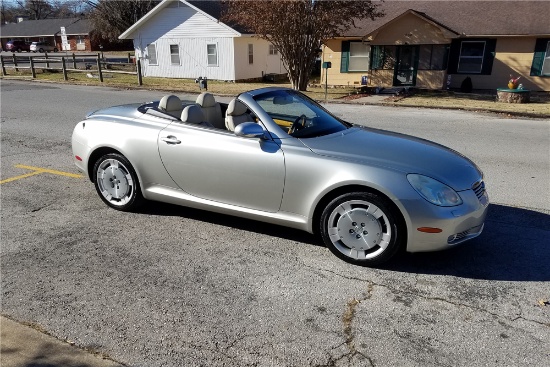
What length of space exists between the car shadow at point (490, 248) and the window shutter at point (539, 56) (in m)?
19.3

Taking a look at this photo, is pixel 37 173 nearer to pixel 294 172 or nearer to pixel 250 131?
pixel 250 131

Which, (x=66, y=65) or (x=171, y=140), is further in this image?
(x=66, y=65)

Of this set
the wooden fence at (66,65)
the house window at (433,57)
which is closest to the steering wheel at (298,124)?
the house window at (433,57)

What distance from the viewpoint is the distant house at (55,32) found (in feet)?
217

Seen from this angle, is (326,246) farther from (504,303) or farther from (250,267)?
(504,303)

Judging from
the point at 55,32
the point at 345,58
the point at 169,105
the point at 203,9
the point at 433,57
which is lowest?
the point at 169,105

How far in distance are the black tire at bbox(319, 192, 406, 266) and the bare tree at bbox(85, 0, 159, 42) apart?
54964 mm

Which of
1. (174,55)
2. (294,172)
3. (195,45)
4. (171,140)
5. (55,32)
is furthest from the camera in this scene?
(55,32)

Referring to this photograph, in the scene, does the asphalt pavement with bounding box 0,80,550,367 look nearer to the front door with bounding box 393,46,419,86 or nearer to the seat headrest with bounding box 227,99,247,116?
the seat headrest with bounding box 227,99,247,116

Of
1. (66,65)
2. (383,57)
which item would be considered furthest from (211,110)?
(66,65)

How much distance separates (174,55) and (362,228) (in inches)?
1054

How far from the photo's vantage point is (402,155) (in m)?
4.01

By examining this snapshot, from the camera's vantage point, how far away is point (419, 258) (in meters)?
4.09

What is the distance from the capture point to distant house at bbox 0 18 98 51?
6619 cm
